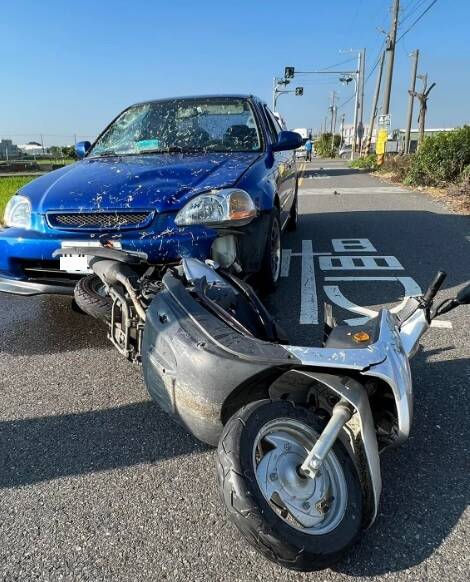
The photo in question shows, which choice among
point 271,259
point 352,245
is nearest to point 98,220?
point 271,259

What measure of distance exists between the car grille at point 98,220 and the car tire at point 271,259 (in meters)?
1.11

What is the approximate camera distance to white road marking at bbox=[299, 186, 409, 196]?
13.4 metres

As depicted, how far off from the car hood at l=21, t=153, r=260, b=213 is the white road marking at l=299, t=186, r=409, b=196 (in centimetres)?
989

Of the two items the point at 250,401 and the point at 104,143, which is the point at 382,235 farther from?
the point at 250,401

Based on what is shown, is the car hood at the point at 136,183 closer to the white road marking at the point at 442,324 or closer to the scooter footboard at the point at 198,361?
the scooter footboard at the point at 198,361

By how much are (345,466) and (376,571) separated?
14.0 inches

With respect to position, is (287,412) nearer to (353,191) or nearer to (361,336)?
(361,336)

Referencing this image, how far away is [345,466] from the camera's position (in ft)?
5.89

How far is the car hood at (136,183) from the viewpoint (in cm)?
341

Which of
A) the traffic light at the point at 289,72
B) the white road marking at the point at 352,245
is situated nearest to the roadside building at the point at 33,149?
the traffic light at the point at 289,72

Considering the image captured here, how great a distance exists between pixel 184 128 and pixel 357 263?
2443 millimetres

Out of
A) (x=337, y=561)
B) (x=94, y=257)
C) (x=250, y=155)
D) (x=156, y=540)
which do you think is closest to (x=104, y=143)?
(x=250, y=155)

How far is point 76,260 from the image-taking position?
3391mm

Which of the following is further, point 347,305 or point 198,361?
point 347,305
